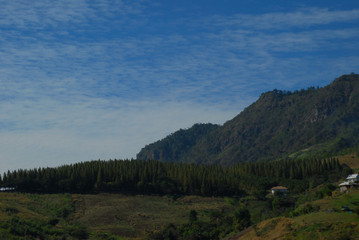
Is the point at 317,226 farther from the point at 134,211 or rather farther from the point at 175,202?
the point at 175,202

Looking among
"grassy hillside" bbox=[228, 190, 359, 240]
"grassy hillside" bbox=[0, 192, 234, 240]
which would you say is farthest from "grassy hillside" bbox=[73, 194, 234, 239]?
"grassy hillside" bbox=[228, 190, 359, 240]

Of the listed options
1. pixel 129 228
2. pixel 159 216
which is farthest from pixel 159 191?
pixel 129 228

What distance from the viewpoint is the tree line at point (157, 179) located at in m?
149

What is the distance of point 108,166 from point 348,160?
111197mm

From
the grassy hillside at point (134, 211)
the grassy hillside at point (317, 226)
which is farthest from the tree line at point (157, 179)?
the grassy hillside at point (317, 226)

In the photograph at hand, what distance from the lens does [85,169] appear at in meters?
159

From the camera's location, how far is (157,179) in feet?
538

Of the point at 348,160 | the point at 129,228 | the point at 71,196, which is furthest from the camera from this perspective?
the point at 348,160

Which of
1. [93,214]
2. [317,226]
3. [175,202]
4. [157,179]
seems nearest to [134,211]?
[93,214]

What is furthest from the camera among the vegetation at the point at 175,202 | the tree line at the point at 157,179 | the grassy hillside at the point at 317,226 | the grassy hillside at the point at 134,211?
the tree line at the point at 157,179

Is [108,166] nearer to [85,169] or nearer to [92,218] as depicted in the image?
[85,169]

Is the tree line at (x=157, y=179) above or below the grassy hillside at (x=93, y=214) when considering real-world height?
above

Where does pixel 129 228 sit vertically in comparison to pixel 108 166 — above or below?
below

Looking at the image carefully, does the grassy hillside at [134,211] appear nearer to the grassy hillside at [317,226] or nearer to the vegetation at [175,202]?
the vegetation at [175,202]
